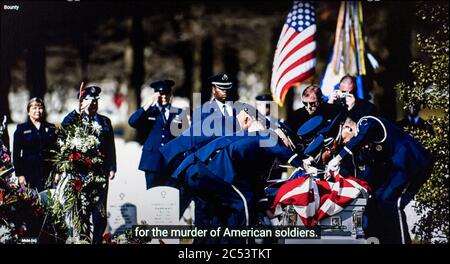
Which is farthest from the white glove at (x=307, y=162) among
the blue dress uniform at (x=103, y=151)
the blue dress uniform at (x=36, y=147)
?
the blue dress uniform at (x=36, y=147)

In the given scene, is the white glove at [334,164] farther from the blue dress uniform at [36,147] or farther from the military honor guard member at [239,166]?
the blue dress uniform at [36,147]

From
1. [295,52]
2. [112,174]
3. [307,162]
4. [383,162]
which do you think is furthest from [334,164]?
[112,174]

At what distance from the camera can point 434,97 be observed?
192 inches

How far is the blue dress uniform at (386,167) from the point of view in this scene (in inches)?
191

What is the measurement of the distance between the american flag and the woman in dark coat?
164cm

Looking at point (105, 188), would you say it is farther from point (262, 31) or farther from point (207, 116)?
point (262, 31)

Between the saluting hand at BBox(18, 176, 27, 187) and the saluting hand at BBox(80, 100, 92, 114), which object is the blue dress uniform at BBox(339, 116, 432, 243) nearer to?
the saluting hand at BBox(80, 100, 92, 114)

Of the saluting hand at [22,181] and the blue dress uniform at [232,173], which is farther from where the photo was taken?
the saluting hand at [22,181]

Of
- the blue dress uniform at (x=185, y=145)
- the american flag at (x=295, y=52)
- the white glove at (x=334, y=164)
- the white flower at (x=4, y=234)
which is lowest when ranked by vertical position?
the white flower at (x=4, y=234)

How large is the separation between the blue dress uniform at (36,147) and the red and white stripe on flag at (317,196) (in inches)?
65.0

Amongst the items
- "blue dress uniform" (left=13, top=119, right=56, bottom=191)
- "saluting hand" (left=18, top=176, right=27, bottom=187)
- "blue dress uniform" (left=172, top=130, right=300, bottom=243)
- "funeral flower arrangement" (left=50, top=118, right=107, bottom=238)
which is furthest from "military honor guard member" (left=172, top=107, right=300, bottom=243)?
"saluting hand" (left=18, top=176, right=27, bottom=187)

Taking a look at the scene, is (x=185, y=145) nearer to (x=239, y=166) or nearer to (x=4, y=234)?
(x=239, y=166)

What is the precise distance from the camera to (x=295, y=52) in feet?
16.1

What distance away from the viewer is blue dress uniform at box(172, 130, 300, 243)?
4855 mm
